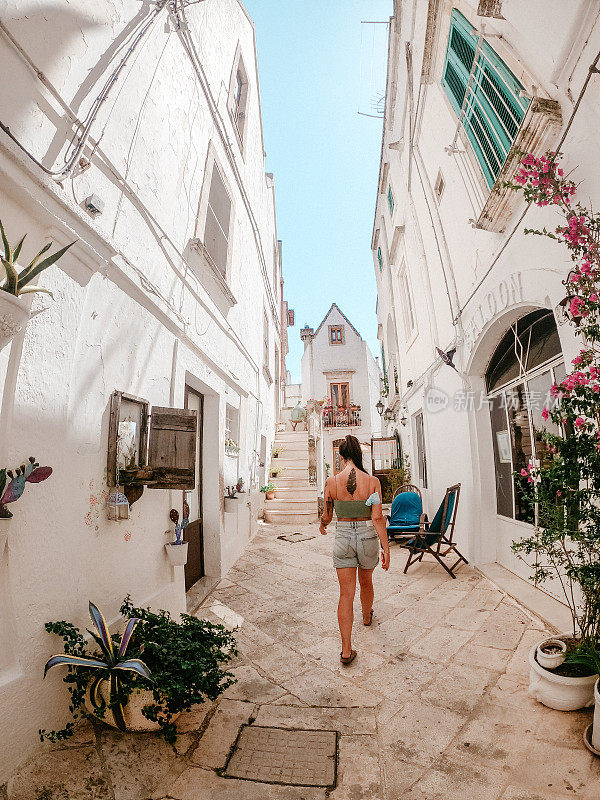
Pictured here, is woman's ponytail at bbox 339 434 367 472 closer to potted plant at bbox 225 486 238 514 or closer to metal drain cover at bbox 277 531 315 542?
potted plant at bbox 225 486 238 514

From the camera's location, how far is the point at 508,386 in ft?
15.8

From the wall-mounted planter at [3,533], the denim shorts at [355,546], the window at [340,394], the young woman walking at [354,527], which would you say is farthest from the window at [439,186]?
the window at [340,394]

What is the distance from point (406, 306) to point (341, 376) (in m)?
11.8

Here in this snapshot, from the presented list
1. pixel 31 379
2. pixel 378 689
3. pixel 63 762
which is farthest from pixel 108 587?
pixel 378 689

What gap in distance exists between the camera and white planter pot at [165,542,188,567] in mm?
3553

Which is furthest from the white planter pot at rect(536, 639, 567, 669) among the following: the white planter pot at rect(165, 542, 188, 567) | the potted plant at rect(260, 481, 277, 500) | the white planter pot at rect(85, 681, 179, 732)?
the potted plant at rect(260, 481, 277, 500)

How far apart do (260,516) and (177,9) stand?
8.88 m

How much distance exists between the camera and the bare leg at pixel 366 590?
348 cm

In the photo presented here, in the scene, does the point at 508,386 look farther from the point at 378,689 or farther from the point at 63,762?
the point at 63,762

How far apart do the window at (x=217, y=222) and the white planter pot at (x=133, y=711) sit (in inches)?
175

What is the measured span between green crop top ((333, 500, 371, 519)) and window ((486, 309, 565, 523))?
139 cm

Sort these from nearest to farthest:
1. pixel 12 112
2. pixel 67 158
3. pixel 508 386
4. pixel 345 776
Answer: pixel 345 776
pixel 12 112
pixel 67 158
pixel 508 386

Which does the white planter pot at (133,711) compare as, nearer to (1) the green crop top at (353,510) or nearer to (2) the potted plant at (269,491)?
(1) the green crop top at (353,510)

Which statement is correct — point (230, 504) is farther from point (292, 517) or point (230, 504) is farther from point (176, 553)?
point (292, 517)
